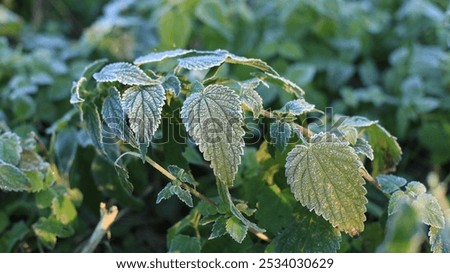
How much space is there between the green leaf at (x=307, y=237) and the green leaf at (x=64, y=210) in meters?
0.44

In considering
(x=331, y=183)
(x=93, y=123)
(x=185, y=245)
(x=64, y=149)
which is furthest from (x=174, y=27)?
(x=331, y=183)

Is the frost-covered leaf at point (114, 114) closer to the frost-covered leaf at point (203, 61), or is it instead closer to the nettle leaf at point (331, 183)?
the frost-covered leaf at point (203, 61)

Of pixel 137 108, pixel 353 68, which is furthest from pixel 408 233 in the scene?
pixel 353 68

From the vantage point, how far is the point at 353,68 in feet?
6.70

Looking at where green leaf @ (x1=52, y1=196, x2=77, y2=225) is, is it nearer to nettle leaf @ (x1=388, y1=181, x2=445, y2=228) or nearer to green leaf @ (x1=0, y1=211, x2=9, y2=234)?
green leaf @ (x1=0, y1=211, x2=9, y2=234)

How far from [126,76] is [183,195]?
23 centimetres

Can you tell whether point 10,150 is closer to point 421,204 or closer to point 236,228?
point 236,228

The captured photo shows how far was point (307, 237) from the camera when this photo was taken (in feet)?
3.81

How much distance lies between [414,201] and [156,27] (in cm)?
133

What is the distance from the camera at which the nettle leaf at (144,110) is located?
1081 mm

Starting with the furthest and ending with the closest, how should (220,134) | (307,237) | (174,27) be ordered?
(174,27), (307,237), (220,134)

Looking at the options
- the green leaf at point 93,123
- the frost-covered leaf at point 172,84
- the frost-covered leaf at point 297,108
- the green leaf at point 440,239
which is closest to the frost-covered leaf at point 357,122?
the frost-covered leaf at point 297,108

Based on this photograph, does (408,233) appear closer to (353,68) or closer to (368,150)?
(368,150)

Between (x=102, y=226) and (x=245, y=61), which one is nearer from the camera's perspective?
(x=245, y=61)
